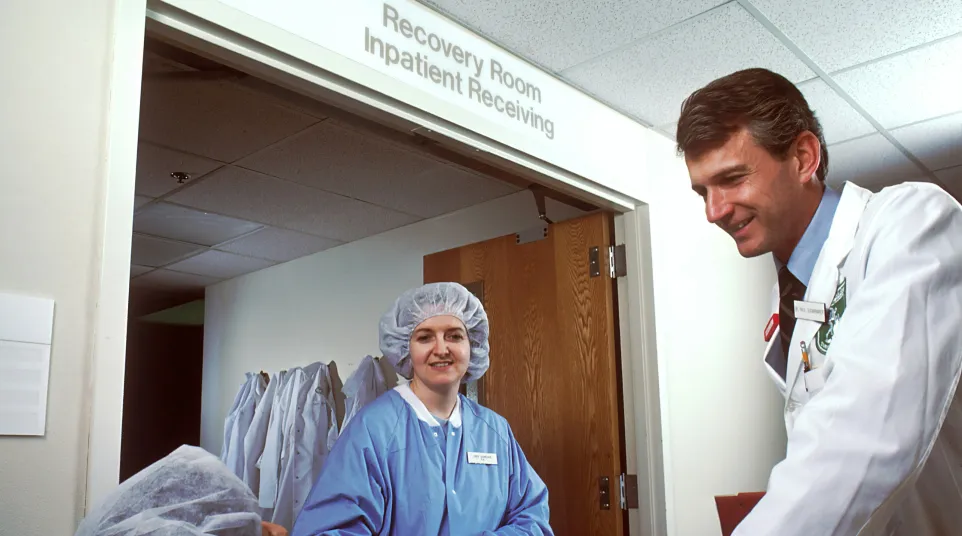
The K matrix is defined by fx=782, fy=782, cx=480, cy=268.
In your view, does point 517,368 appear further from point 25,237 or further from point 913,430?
point 913,430

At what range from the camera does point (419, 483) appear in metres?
2.09

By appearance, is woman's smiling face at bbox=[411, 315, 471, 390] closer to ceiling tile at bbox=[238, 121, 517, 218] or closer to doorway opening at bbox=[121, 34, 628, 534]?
doorway opening at bbox=[121, 34, 628, 534]

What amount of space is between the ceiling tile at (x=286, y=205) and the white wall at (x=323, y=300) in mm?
186

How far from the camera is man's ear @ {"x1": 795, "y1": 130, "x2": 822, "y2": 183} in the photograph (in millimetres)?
1270

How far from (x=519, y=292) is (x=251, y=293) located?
9.28ft

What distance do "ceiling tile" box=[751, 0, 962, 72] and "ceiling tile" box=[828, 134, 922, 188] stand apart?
81 centimetres

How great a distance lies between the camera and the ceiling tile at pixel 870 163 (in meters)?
3.23

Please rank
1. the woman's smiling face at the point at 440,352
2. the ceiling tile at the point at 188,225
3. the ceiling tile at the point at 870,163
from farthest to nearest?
1. the ceiling tile at the point at 188,225
2. the ceiling tile at the point at 870,163
3. the woman's smiling face at the point at 440,352

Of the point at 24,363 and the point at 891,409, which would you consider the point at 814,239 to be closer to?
the point at 891,409

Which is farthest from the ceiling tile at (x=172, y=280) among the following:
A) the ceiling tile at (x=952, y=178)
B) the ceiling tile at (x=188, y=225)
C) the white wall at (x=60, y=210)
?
the ceiling tile at (x=952, y=178)

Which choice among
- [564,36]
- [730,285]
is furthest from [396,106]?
[730,285]

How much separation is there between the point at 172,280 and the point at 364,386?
2.49 meters

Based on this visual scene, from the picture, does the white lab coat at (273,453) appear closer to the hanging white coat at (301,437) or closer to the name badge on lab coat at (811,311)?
the hanging white coat at (301,437)

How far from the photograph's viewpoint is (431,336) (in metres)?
2.49
